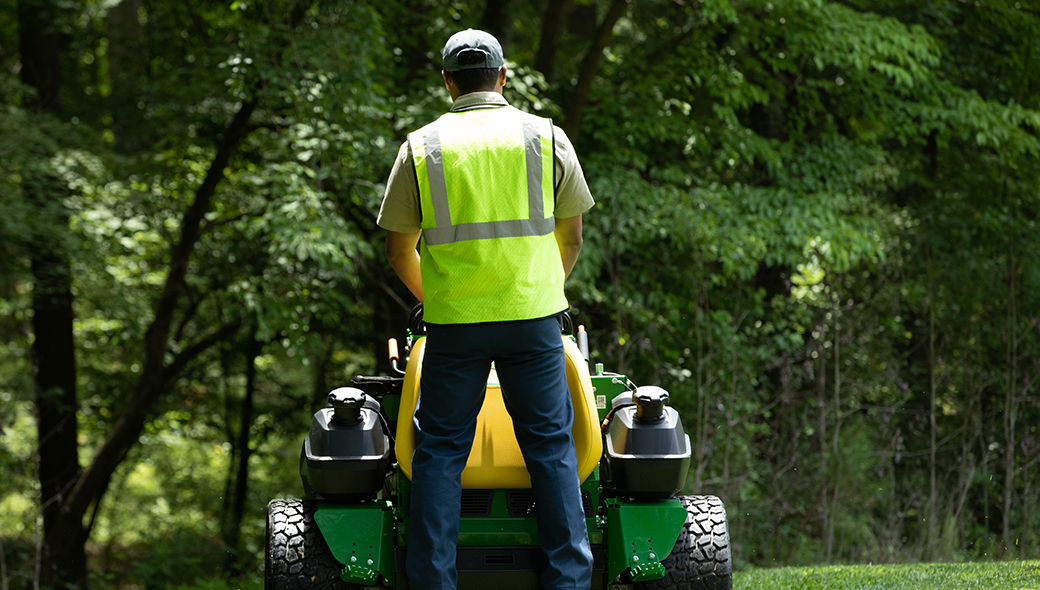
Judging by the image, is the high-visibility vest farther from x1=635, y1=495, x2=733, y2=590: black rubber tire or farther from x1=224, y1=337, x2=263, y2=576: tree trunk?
x1=224, y1=337, x2=263, y2=576: tree trunk

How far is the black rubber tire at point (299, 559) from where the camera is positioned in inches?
123

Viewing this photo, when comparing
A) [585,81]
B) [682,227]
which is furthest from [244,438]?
[682,227]

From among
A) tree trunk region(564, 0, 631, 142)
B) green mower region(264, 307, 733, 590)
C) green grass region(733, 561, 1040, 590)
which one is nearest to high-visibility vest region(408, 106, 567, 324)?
green mower region(264, 307, 733, 590)

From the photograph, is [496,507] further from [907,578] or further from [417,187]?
[907,578]

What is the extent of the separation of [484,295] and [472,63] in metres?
0.69

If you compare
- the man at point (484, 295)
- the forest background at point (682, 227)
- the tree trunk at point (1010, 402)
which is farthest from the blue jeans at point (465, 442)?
the tree trunk at point (1010, 402)

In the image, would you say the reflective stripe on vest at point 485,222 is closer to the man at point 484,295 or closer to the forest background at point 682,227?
the man at point 484,295

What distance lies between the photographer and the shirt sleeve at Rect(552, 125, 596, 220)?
9.28 feet

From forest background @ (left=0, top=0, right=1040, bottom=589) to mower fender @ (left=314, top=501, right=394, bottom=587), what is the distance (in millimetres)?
4530

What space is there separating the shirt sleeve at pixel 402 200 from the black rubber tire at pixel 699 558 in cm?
129

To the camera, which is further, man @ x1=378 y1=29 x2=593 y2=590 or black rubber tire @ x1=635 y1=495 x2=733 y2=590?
black rubber tire @ x1=635 y1=495 x2=733 y2=590

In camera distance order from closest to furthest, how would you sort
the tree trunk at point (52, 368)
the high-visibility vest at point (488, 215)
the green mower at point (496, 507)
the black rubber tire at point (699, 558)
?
1. the high-visibility vest at point (488, 215)
2. the green mower at point (496, 507)
3. the black rubber tire at point (699, 558)
4. the tree trunk at point (52, 368)

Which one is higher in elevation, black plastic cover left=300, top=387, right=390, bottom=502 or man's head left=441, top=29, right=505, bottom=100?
man's head left=441, top=29, right=505, bottom=100

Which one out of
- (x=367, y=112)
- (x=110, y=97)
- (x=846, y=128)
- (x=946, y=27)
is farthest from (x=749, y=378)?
(x=110, y=97)
